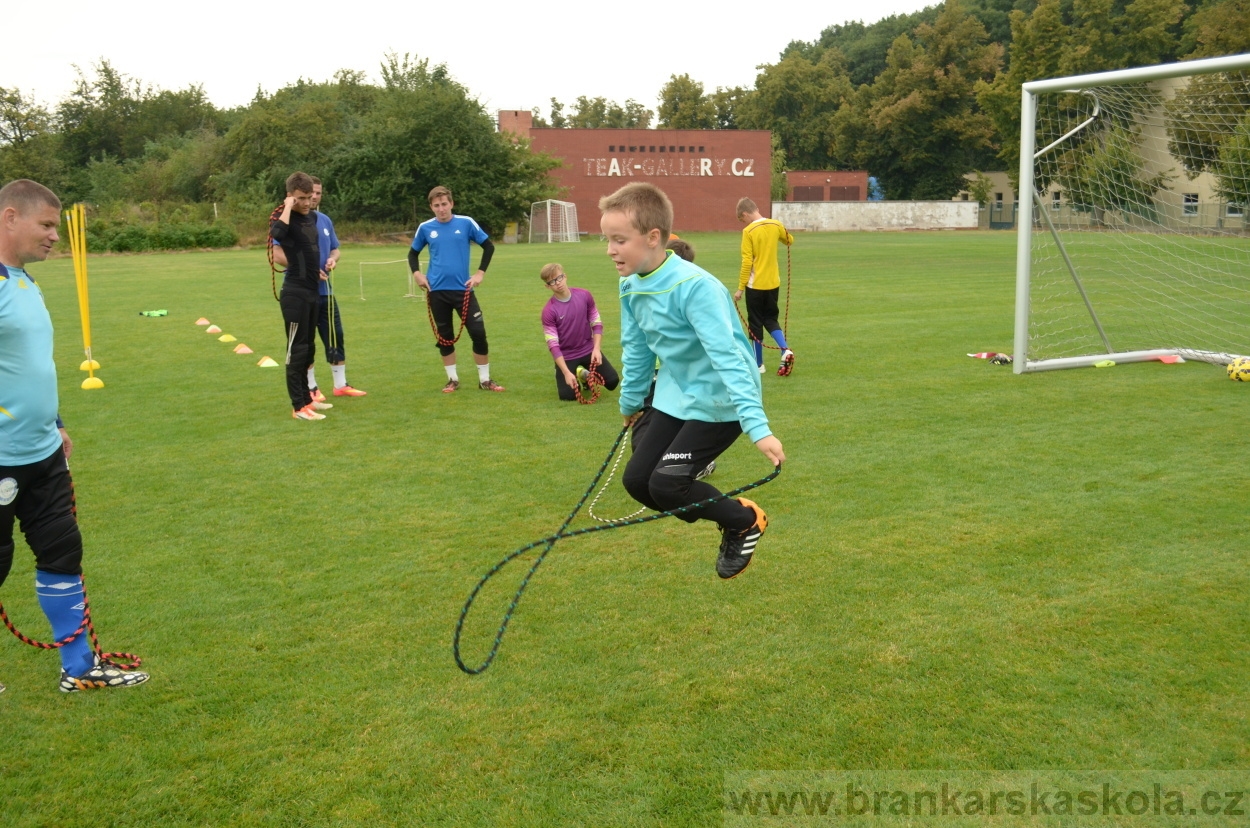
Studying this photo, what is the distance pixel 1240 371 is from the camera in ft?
33.9

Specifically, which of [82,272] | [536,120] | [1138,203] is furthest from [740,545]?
[536,120]

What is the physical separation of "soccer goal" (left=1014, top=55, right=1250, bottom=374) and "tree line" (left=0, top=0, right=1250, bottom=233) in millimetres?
30514

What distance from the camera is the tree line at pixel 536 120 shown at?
158 ft

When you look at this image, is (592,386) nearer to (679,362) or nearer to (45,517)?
(679,362)

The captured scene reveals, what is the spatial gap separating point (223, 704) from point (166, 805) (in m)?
0.70

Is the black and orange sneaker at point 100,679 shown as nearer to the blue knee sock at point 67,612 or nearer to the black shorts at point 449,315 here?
the blue knee sock at point 67,612

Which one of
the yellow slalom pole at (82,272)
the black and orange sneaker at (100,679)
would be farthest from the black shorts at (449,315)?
the black and orange sneaker at (100,679)

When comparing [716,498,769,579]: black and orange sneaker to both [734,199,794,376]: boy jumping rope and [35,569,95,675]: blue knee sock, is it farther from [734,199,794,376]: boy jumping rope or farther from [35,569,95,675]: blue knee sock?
[734,199,794,376]: boy jumping rope

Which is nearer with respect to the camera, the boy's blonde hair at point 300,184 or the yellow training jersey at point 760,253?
the boy's blonde hair at point 300,184

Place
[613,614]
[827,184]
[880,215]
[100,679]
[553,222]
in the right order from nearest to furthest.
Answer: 1. [100,679]
2. [613,614]
3. [553,222]
4. [880,215]
5. [827,184]

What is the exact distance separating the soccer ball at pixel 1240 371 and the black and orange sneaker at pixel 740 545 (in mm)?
7845

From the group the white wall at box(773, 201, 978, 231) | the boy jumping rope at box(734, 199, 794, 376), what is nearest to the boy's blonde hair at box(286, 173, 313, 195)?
the boy jumping rope at box(734, 199, 794, 376)

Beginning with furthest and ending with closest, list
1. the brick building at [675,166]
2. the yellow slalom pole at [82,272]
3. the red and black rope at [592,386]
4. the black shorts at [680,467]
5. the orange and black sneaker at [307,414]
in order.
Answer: the brick building at [675,166] → the yellow slalom pole at [82,272] → the red and black rope at [592,386] → the orange and black sneaker at [307,414] → the black shorts at [680,467]

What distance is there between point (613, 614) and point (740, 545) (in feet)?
2.33
